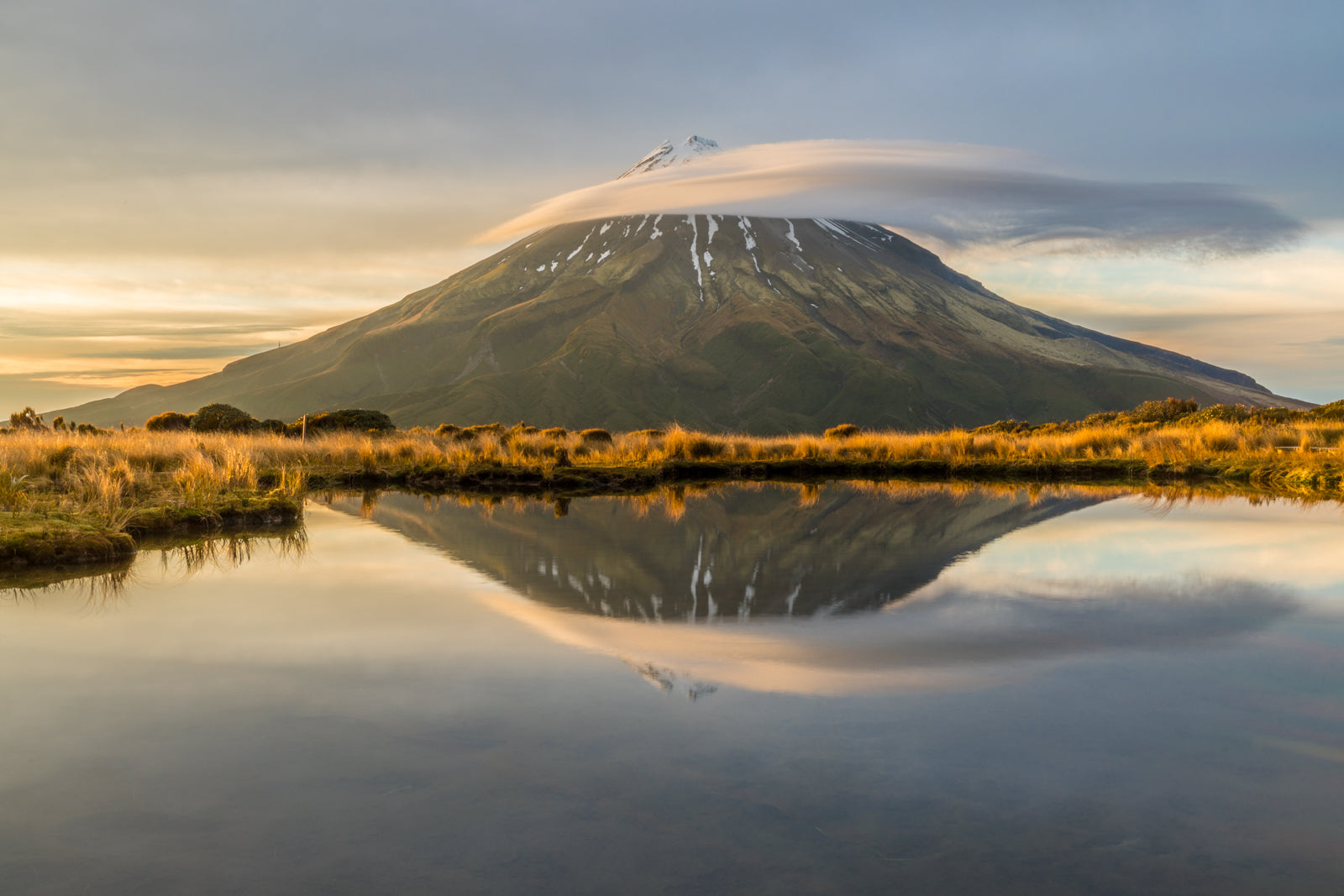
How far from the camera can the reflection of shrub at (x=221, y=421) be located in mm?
30203

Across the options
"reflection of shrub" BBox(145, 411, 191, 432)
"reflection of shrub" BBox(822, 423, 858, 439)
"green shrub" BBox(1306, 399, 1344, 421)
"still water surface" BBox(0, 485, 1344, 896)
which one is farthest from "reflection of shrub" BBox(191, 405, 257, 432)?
"green shrub" BBox(1306, 399, 1344, 421)

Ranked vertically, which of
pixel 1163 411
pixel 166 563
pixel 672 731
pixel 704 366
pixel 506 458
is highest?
pixel 704 366

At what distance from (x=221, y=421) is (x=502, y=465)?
15.2 metres

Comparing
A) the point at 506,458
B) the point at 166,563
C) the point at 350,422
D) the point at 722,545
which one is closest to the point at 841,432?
the point at 506,458

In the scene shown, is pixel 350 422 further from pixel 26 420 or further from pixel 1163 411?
pixel 1163 411

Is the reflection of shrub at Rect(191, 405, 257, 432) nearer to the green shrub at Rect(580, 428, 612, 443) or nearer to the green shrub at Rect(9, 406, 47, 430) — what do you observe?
the green shrub at Rect(9, 406, 47, 430)

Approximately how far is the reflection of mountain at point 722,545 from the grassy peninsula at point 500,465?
2.66 m

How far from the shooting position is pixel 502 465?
2098 cm

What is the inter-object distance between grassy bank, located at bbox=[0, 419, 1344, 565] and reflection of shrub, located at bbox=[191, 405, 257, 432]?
5.05 m

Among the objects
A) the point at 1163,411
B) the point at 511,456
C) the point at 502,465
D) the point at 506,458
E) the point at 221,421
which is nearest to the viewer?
the point at 502,465

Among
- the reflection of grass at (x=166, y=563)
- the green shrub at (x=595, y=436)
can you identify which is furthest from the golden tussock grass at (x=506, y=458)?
the reflection of grass at (x=166, y=563)

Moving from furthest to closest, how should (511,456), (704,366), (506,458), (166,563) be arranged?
(704,366), (511,456), (506,458), (166,563)

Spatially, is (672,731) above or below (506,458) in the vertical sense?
below

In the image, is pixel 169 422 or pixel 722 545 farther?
pixel 169 422
